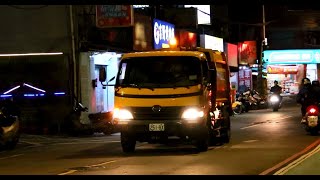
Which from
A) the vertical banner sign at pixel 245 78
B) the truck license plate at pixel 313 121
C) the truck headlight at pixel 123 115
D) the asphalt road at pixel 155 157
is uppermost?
the vertical banner sign at pixel 245 78

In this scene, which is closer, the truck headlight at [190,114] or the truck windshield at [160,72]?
the truck headlight at [190,114]

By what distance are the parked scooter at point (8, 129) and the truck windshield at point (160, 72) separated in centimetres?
497

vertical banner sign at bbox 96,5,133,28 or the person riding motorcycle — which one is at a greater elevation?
vertical banner sign at bbox 96,5,133,28

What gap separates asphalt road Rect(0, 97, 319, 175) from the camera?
39.5 ft

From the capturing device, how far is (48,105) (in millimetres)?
24766

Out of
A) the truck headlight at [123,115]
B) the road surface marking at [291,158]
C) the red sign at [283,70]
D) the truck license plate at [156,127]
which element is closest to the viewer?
the road surface marking at [291,158]

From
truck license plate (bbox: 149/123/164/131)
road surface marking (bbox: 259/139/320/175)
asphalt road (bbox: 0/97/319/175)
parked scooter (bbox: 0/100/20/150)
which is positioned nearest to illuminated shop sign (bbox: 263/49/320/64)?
asphalt road (bbox: 0/97/319/175)

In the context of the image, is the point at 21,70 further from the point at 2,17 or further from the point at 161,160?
the point at 161,160

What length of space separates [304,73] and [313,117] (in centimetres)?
4333

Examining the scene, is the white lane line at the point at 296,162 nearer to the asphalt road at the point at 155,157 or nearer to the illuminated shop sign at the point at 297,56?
the asphalt road at the point at 155,157

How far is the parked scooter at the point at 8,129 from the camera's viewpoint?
1817 centimetres

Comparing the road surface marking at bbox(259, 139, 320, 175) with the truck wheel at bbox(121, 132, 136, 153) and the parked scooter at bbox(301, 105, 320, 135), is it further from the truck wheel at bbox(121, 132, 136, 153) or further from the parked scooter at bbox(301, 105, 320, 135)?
the truck wheel at bbox(121, 132, 136, 153)

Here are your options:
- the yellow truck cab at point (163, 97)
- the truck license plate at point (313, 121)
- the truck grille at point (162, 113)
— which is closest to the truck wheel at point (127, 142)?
the yellow truck cab at point (163, 97)

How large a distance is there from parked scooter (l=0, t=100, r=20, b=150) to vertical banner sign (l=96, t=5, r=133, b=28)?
22.0 ft
